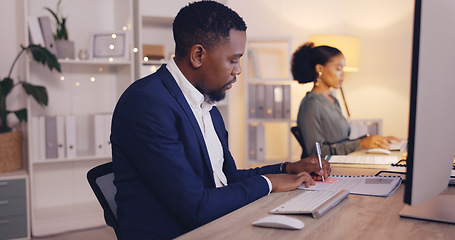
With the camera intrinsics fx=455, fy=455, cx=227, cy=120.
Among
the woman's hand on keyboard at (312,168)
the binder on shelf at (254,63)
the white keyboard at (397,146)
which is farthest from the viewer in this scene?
the binder on shelf at (254,63)

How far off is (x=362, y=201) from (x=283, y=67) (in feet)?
11.5

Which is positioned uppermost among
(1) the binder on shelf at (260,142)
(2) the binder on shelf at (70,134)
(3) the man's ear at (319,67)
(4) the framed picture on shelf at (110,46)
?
(4) the framed picture on shelf at (110,46)

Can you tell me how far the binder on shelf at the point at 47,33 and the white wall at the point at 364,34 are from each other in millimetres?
1833

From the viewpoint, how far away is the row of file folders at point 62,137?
3.46 metres

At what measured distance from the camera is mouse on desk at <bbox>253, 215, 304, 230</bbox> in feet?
3.48

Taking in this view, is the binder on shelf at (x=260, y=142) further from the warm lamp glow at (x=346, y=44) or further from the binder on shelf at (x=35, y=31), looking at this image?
the binder on shelf at (x=35, y=31)

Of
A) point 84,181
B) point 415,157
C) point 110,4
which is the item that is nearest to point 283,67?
point 110,4

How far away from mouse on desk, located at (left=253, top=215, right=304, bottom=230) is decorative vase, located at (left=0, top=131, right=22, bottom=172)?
9.07 ft

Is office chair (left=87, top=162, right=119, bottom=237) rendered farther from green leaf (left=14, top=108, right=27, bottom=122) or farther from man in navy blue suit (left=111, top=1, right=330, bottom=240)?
green leaf (left=14, top=108, right=27, bottom=122)

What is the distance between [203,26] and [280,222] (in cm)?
72

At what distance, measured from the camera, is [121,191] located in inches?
54.7

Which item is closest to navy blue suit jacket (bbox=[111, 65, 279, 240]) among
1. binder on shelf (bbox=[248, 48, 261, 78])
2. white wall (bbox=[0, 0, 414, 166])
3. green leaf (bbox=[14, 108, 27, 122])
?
green leaf (bbox=[14, 108, 27, 122])

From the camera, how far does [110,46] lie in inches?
146

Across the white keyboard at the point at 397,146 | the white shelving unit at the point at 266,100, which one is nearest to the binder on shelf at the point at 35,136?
the white shelving unit at the point at 266,100
